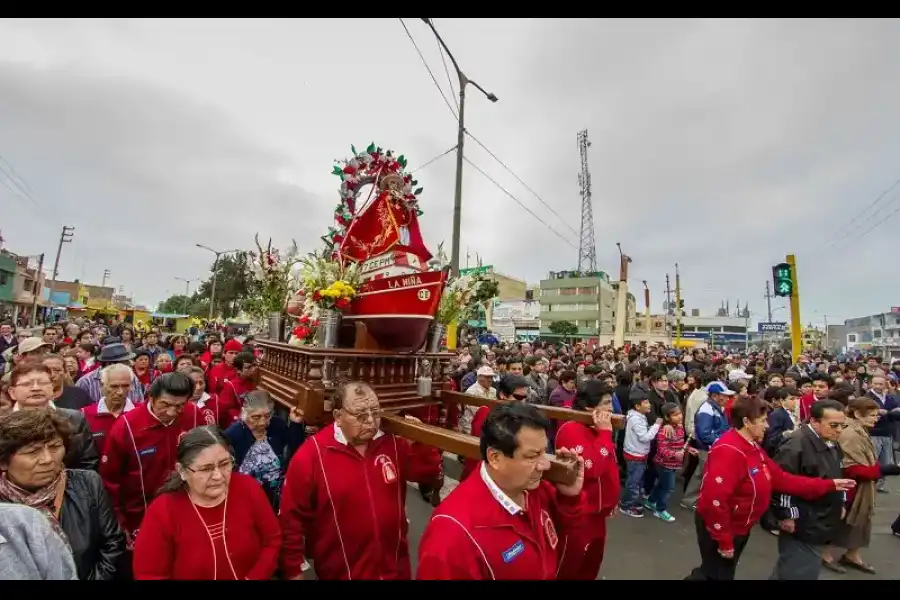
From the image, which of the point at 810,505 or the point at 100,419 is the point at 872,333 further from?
the point at 100,419

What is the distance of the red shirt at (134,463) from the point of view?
2.88m

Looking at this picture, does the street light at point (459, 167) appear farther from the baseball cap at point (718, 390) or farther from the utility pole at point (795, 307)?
the utility pole at point (795, 307)

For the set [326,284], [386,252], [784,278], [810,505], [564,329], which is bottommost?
[810,505]

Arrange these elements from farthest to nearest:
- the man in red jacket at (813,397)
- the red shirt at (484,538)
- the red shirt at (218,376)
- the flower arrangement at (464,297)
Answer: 1. the man in red jacket at (813,397)
2. the red shirt at (218,376)
3. the flower arrangement at (464,297)
4. the red shirt at (484,538)

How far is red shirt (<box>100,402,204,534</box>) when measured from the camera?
113 inches

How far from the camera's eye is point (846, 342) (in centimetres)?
6222

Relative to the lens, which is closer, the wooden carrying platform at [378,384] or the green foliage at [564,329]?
the wooden carrying platform at [378,384]

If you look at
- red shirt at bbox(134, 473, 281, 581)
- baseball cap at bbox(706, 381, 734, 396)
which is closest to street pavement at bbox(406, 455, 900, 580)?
baseball cap at bbox(706, 381, 734, 396)

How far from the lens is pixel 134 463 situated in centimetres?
291

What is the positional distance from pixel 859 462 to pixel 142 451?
18.8 feet

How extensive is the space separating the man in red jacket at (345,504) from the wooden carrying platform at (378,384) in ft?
0.67

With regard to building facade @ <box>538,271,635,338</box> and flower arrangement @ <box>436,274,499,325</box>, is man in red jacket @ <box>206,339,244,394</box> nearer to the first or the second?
flower arrangement @ <box>436,274,499,325</box>

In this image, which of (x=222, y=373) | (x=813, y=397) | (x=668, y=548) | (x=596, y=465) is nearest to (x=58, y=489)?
(x=596, y=465)

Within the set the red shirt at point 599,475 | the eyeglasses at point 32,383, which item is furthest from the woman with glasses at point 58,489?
the red shirt at point 599,475
